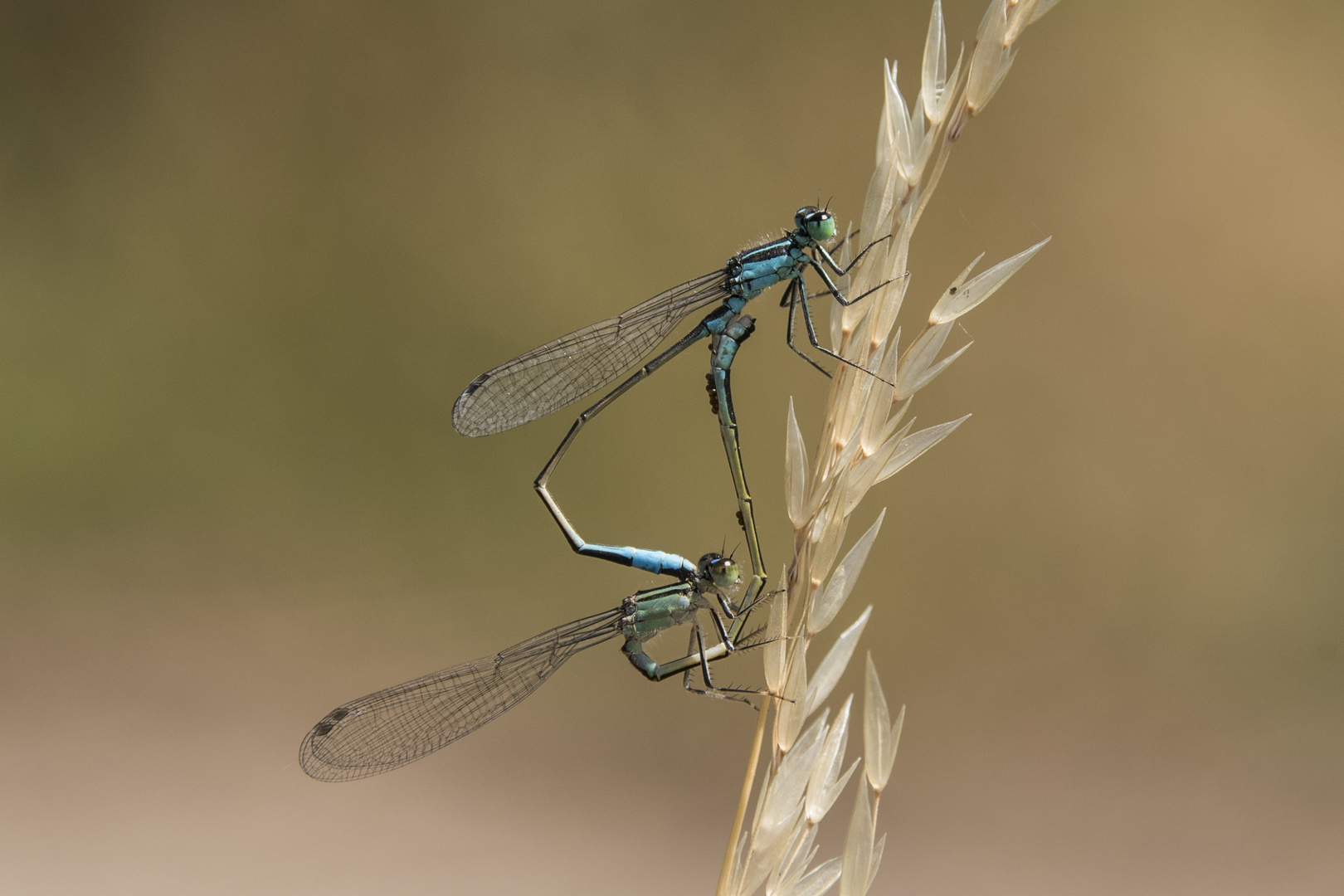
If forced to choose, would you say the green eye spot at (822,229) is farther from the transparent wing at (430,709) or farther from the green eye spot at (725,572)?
the transparent wing at (430,709)

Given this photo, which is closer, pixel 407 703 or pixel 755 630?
pixel 755 630

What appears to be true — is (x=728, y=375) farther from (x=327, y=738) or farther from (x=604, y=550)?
(x=327, y=738)

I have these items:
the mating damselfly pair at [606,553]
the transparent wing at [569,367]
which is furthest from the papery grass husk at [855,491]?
the transparent wing at [569,367]

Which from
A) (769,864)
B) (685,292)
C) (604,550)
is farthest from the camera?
(685,292)

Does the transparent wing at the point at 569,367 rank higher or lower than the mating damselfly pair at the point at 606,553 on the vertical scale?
higher

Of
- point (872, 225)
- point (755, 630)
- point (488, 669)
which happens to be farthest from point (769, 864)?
point (488, 669)

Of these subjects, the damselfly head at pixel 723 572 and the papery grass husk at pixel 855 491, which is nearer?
the papery grass husk at pixel 855 491

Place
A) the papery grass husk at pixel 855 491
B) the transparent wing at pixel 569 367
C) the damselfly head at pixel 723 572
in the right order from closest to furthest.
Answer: the papery grass husk at pixel 855 491 < the damselfly head at pixel 723 572 < the transparent wing at pixel 569 367
